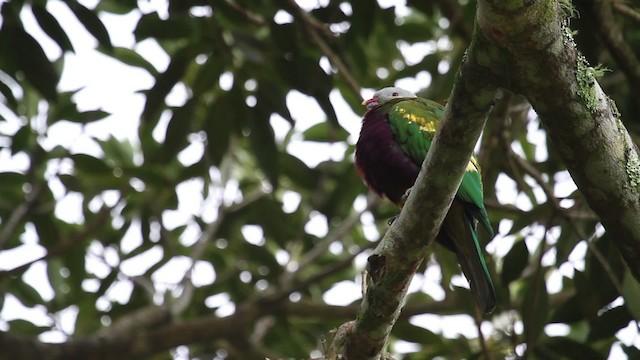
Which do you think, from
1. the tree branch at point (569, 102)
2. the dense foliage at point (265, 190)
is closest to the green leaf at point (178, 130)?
the dense foliage at point (265, 190)

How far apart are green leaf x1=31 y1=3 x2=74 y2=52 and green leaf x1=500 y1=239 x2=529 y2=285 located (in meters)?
2.39

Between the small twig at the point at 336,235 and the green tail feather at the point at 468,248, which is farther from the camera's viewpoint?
the small twig at the point at 336,235

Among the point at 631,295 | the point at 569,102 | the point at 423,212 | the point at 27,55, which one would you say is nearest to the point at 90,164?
the point at 27,55

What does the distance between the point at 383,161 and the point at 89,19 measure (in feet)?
5.44

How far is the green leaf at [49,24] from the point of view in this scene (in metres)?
4.56

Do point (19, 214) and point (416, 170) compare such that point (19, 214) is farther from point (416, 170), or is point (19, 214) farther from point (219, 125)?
point (416, 170)

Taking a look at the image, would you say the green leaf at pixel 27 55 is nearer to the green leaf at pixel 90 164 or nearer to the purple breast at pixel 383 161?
the green leaf at pixel 90 164

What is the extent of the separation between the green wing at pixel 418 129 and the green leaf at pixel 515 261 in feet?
2.32

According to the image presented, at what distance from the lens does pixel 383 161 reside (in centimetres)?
396

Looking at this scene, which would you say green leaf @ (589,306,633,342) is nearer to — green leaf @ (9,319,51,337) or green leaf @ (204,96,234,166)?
green leaf @ (204,96,234,166)

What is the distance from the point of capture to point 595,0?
4.16m

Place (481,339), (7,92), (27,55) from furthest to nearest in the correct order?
(7,92), (27,55), (481,339)

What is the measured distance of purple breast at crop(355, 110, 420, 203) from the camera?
3.91m

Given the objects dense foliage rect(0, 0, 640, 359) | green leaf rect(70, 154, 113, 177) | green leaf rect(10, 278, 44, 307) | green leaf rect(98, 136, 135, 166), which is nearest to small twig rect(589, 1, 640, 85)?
dense foliage rect(0, 0, 640, 359)
